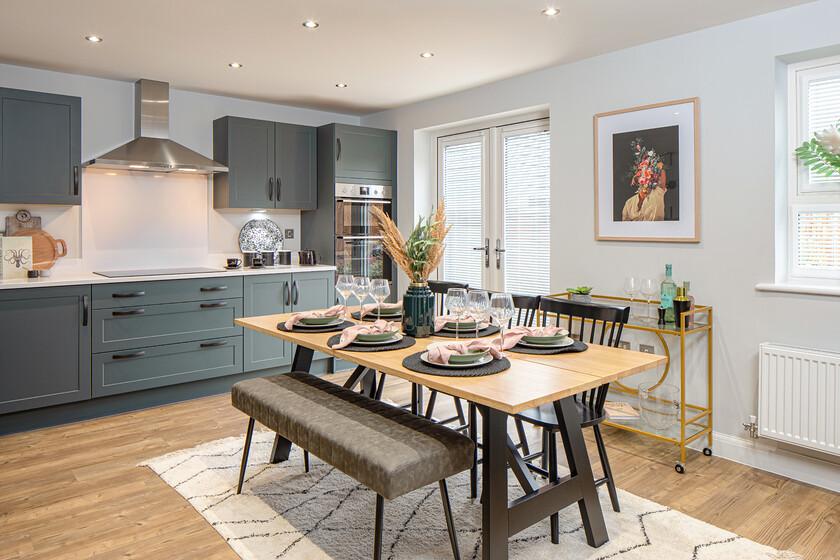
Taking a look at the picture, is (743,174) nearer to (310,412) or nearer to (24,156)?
(310,412)

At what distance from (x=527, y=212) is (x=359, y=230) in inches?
63.9

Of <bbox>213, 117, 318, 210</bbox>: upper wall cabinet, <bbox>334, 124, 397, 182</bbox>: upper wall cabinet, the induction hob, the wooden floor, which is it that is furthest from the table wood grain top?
<bbox>334, 124, 397, 182</bbox>: upper wall cabinet

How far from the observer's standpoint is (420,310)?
2.51 m

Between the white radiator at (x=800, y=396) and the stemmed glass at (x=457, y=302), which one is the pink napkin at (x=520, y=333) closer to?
the stemmed glass at (x=457, y=302)

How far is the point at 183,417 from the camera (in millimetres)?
3953

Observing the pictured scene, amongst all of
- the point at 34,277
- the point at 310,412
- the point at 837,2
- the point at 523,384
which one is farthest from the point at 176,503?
the point at 837,2

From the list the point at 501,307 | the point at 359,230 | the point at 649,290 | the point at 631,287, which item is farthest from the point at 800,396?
the point at 359,230

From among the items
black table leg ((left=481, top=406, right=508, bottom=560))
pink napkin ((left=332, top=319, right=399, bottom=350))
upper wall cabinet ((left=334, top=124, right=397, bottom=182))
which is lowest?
black table leg ((left=481, top=406, right=508, bottom=560))

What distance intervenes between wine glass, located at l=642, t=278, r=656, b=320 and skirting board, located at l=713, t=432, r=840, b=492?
779 mm

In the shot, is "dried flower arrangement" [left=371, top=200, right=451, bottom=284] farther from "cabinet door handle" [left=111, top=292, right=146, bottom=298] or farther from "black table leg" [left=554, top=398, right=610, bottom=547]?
"cabinet door handle" [left=111, top=292, right=146, bottom=298]

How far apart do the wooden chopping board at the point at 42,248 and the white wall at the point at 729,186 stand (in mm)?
3820

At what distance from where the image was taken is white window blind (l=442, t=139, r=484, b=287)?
501 centimetres

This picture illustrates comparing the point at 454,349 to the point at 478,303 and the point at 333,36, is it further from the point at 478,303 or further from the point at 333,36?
the point at 333,36

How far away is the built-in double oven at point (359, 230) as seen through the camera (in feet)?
17.1
